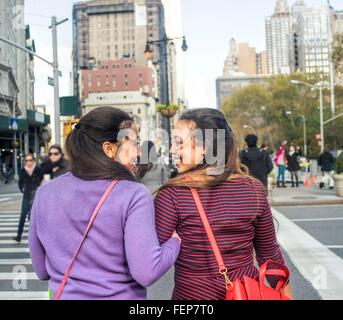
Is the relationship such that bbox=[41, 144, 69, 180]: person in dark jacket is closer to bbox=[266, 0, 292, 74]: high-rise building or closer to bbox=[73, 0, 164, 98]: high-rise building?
bbox=[266, 0, 292, 74]: high-rise building

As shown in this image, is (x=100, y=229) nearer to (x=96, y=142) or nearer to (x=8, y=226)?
(x=96, y=142)

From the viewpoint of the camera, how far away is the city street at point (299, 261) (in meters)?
5.14

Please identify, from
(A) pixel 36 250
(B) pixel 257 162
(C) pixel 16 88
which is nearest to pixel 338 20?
(B) pixel 257 162

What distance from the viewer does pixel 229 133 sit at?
2254 mm

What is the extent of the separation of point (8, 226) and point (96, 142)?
10.2 meters

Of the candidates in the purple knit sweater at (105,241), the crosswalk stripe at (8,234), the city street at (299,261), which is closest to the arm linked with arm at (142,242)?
the purple knit sweater at (105,241)

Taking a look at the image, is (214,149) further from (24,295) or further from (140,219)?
(24,295)

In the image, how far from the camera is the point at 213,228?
2.06 meters

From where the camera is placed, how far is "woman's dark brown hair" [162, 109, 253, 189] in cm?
208

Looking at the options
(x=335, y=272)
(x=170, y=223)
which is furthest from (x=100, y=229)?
(x=335, y=272)

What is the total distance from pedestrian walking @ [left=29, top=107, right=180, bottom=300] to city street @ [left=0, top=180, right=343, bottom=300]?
1.39 metres

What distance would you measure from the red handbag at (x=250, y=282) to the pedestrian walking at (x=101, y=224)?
0.17 m

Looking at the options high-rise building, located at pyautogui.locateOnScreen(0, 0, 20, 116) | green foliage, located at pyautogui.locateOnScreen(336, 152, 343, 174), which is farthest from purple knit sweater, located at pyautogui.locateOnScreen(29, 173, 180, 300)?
green foliage, located at pyautogui.locateOnScreen(336, 152, 343, 174)
